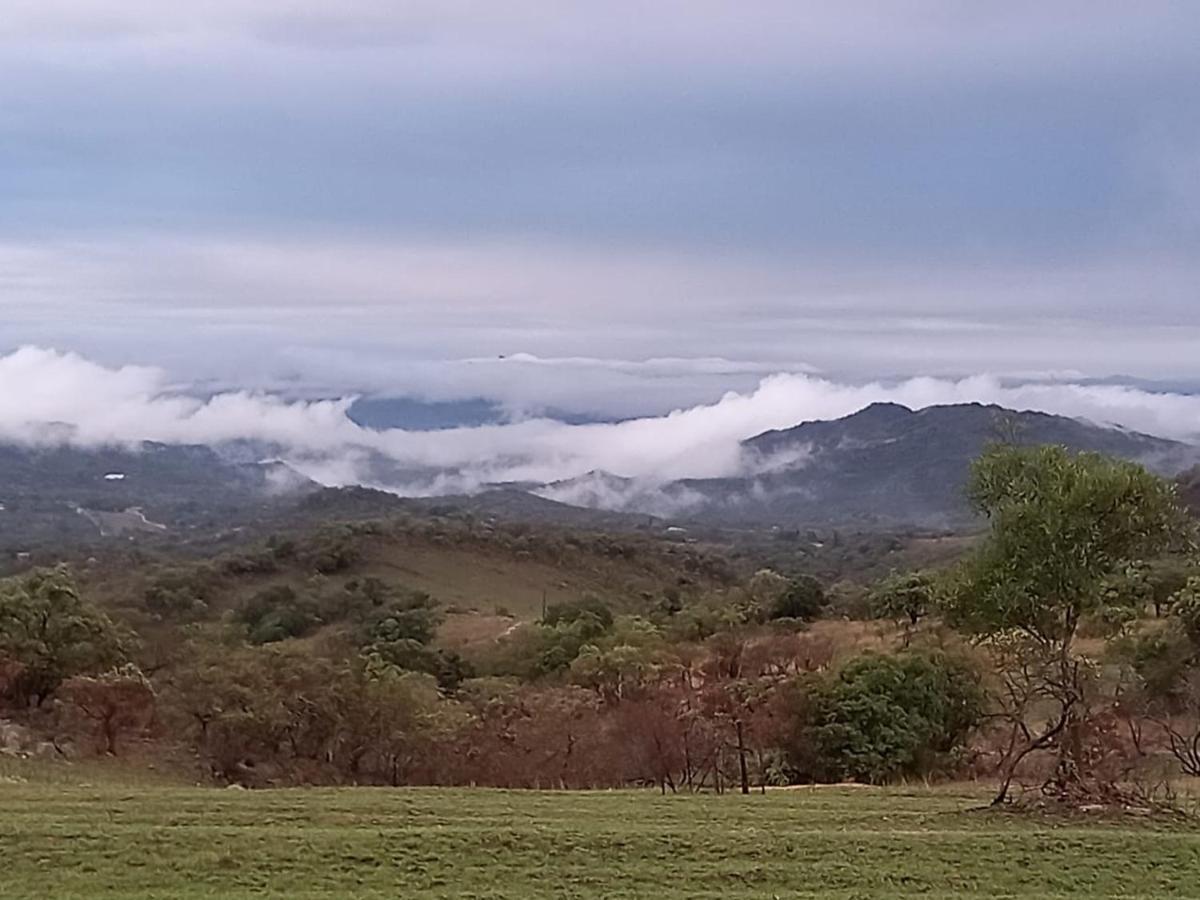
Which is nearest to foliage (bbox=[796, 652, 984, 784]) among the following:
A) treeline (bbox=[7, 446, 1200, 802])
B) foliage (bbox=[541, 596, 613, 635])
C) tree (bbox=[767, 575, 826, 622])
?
treeline (bbox=[7, 446, 1200, 802])

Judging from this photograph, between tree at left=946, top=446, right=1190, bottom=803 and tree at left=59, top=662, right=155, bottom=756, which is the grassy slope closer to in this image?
tree at left=59, top=662, right=155, bottom=756

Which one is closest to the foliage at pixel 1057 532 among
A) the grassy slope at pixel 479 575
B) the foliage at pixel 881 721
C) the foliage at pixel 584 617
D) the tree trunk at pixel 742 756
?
the tree trunk at pixel 742 756

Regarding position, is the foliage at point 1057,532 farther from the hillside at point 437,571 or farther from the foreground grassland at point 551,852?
the hillside at point 437,571

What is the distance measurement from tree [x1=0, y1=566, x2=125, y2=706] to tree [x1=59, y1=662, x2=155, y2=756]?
14.1 feet

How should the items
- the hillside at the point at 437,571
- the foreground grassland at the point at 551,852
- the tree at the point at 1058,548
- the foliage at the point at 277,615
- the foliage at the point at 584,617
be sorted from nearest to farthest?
the foreground grassland at the point at 551,852 < the tree at the point at 1058,548 < the foliage at the point at 584,617 < the foliage at the point at 277,615 < the hillside at the point at 437,571

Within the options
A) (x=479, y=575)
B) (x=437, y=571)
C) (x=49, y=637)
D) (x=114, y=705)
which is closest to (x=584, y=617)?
(x=49, y=637)

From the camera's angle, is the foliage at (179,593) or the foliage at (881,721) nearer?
the foliage at (881,721)

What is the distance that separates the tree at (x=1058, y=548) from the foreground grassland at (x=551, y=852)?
2.30 meters

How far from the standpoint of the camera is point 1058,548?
18.8 m

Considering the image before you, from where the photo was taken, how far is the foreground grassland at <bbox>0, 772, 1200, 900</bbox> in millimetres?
14305

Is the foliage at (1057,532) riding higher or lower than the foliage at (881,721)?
higher

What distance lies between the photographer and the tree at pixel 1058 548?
61.7ft

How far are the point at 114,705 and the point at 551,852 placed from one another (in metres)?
22.6

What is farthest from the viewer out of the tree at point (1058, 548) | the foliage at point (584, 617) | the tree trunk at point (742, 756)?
the foliage at point (584, 617)
